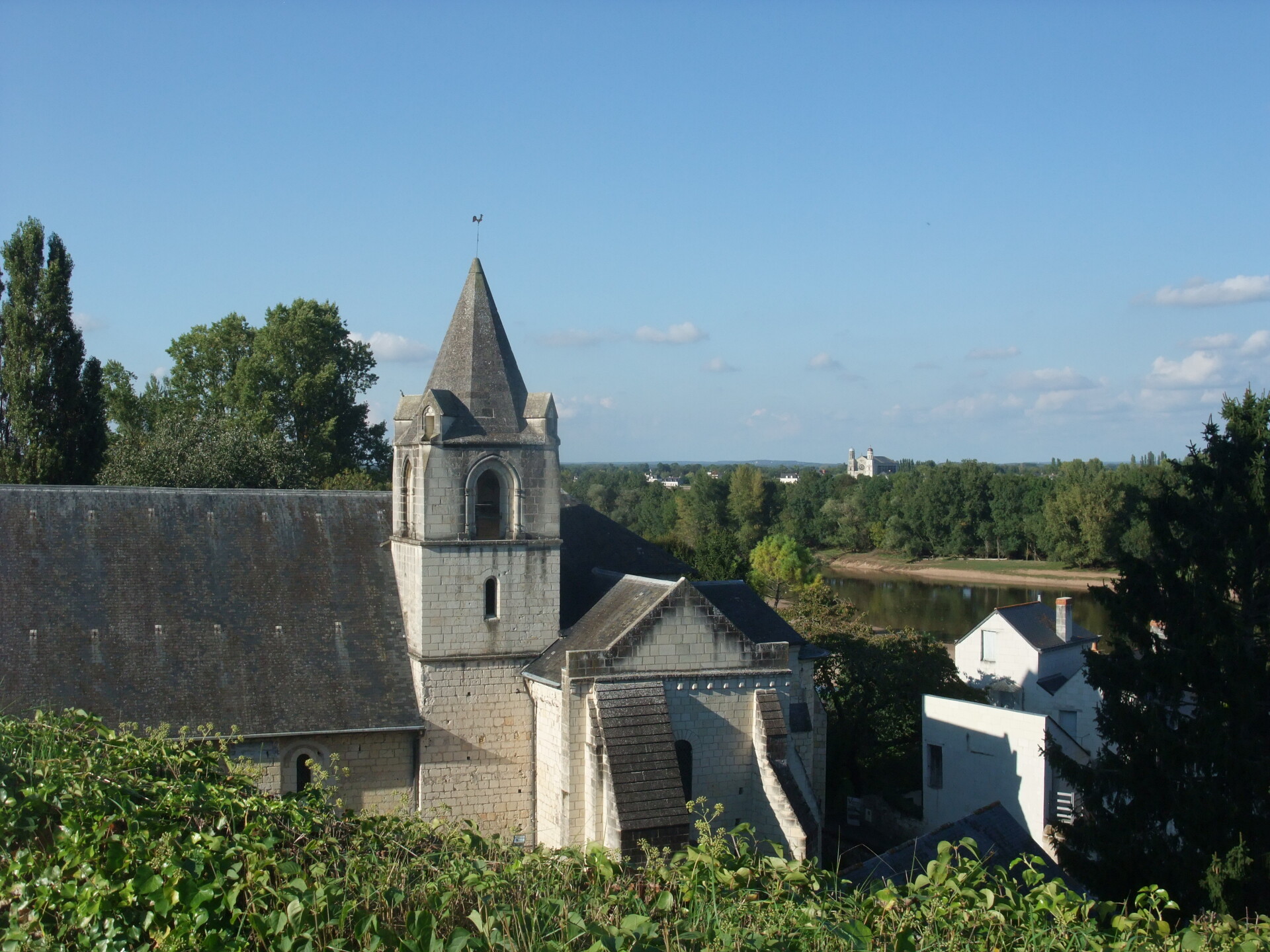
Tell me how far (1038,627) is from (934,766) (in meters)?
12.2

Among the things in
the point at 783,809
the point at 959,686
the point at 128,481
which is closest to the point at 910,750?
the point at 959,686

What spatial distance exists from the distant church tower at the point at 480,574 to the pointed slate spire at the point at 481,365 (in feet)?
0.10

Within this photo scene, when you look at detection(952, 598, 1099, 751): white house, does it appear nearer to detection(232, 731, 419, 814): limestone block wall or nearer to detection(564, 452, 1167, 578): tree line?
detection(232, 731, 419, 814): limestone block wall

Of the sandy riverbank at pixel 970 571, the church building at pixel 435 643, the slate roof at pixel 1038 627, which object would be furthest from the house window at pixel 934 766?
the sandy riverbank at pixel 970 571

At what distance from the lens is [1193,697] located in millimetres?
16625

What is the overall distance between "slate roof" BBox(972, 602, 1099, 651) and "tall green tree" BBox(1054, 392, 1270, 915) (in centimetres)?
1793

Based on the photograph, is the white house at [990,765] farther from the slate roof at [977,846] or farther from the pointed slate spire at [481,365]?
the pointed slate spire at [481,365]

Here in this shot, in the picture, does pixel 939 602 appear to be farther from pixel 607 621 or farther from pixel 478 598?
pixel 478 598

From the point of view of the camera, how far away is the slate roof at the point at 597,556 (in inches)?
879

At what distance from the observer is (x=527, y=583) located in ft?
65.3

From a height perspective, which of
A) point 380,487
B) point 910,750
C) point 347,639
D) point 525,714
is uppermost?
point 380,487

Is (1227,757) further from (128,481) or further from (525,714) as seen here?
(128,481)

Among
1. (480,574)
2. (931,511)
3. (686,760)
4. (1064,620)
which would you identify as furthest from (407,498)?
(931,511)

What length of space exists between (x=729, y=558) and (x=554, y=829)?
24.4 m
